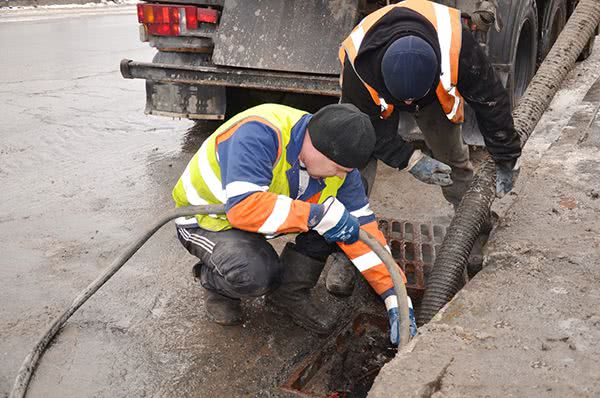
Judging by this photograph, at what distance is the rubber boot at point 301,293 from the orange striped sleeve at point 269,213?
44 centimetres

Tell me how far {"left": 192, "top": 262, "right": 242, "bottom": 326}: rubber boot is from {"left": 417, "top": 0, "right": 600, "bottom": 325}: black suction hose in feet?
2.49

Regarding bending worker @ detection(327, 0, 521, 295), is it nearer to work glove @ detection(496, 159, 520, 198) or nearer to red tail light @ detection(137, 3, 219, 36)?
work glove @ detection(496, 159, 520, 198)

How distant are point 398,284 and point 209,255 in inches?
31.0

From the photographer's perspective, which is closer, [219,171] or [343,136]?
[343,136]

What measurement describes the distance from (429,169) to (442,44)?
0.59 meters

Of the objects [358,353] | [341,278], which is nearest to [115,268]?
[341,278]

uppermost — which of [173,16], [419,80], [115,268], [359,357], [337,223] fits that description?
[419,80]

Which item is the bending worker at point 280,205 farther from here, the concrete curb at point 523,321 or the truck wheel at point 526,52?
the truck wheel at point 526,52

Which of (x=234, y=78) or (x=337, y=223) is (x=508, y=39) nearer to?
(x=234, y=78)

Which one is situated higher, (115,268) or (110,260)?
(115,268)

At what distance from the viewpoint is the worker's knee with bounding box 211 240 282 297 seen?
2529 mm

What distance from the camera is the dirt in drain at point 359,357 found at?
2.59 meters

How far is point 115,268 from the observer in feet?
8.85

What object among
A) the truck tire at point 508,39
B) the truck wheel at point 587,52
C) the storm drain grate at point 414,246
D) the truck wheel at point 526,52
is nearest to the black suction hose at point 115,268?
the storm drain grate at point 414,246
